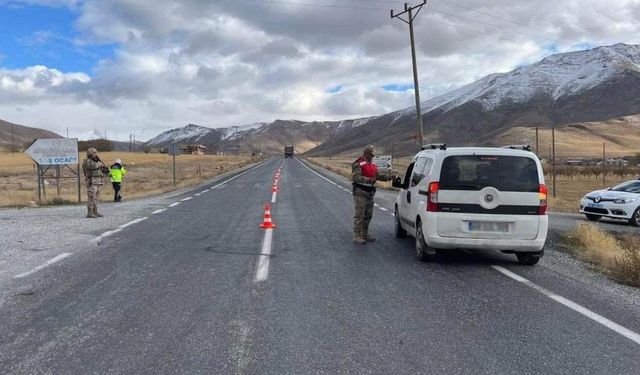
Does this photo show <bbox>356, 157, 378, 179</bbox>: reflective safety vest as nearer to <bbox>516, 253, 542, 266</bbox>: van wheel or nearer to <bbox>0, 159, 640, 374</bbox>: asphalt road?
<bbox>0, 159, 640, 374</bbox>: asphalt road

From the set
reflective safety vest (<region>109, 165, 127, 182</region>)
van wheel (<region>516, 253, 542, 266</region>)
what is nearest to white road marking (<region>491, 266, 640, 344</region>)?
van wheel (<region>516, 253, 542, 266</region>)

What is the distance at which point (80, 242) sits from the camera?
1099 cm

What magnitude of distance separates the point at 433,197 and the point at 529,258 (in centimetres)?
173

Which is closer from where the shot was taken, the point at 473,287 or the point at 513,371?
the point at 513,371

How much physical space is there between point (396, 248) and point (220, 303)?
464cm

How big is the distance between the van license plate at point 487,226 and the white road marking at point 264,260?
2974mm

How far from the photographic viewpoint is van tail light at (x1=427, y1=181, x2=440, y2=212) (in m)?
8.61

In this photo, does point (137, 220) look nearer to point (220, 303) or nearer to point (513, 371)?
point (220, 303)

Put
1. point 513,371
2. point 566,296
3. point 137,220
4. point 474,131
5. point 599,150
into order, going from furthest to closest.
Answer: point 474,131 → point 599,150 → point 137,220 → point 566,296 → point 513,371

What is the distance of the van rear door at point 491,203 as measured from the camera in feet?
27.7

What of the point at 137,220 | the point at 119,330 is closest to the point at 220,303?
the point at 119,330

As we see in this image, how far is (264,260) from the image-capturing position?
891 cm

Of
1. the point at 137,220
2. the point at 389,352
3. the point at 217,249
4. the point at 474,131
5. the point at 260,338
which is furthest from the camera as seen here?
the point at 474,131

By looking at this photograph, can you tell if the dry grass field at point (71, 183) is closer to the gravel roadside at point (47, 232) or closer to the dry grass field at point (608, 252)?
the gravel roadside at point (47, 232)
